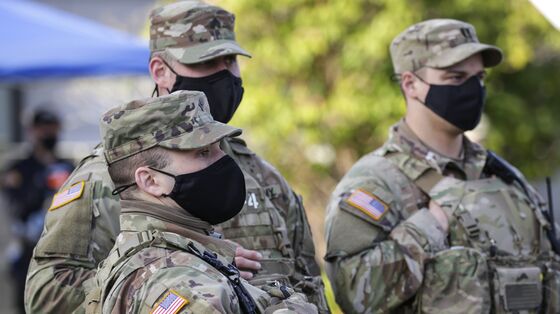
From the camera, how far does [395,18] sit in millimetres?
9672

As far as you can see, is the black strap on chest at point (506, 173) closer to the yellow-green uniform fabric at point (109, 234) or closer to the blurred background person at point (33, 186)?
the yellow-green uniform fabric at point (109, 234)

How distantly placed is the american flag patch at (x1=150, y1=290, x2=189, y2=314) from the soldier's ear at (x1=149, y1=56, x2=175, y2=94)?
1.38m

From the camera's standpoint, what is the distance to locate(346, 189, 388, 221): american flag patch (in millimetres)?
4465

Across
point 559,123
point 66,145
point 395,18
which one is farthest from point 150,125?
point 66,145

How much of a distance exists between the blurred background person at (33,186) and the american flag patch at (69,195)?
458cm

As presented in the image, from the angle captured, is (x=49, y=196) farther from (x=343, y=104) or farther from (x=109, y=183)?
(x=109, y=183)

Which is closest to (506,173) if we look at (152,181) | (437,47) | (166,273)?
(437,47)

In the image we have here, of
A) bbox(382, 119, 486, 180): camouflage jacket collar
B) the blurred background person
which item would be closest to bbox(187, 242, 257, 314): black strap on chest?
bbox(382, 119, 486, 180): camouflage jacket collar

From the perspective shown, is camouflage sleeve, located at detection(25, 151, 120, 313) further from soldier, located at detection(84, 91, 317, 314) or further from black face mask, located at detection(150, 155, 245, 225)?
black face mask, located at detection(150, 155, 245, 225)

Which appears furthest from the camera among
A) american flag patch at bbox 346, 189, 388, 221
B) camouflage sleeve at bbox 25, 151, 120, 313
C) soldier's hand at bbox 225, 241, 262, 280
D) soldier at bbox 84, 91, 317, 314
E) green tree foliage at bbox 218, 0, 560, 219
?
green tree foliage at bbox 218, 0, 560, 219

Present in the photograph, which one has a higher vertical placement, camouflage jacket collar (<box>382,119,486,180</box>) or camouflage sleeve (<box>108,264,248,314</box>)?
camouflage sleeve (<box>108,264,248,314</box>)

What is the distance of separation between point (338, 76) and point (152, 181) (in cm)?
741

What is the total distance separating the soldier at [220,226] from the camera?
3820 millimetres

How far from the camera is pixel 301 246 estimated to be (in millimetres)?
4344
